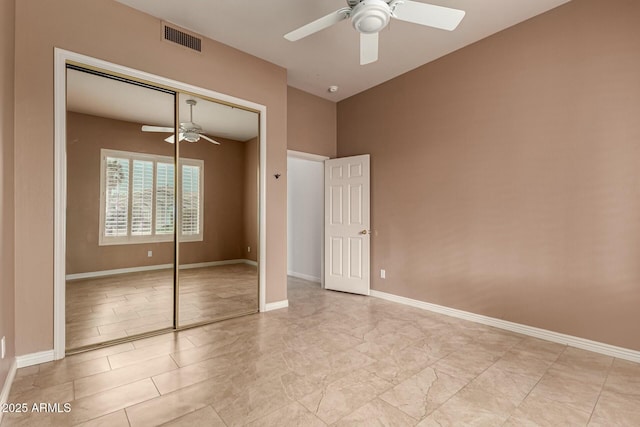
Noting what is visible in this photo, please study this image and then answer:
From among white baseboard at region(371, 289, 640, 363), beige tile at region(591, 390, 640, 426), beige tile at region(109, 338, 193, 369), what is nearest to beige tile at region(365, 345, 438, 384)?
beige tile at region(591, 390, 640, 426)

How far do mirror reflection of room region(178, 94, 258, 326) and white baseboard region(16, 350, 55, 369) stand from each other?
3.47ft

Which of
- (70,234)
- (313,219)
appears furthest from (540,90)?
(70,234)

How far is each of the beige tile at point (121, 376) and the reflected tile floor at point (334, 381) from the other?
1 cm

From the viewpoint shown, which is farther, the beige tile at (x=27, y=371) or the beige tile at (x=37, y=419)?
the beige tile at (x=27, y=371)

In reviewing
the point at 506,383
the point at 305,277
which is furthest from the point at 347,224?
the point at 506,383

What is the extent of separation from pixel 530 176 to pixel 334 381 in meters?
2.81

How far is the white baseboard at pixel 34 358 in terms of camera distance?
236cm

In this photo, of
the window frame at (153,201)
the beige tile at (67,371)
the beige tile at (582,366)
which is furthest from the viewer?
the window frame at (153,201)

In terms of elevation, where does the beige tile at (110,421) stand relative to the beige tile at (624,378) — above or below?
above

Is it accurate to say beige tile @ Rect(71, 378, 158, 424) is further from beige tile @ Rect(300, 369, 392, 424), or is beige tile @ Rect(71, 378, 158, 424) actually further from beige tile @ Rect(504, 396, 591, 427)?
beige tile @ Rect(504, 396, 591, 427)

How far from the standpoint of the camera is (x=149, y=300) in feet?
10.4

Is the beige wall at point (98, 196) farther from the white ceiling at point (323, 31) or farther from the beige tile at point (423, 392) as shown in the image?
the beige tile at point (423, 392)

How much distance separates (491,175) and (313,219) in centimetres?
327

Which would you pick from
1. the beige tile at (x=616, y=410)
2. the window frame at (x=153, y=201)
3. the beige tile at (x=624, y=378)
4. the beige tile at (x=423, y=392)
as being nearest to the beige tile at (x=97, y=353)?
the window frame at (x=153, y=201)
